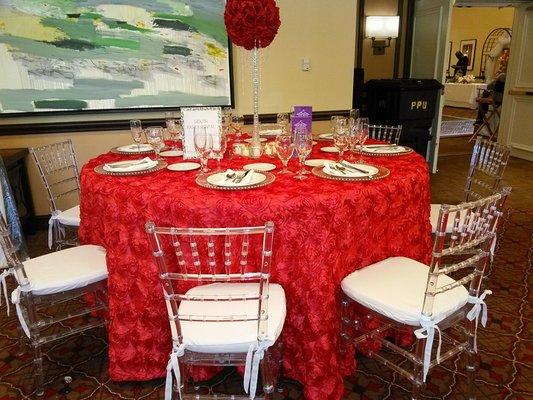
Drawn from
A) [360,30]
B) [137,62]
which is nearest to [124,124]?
[137,62]

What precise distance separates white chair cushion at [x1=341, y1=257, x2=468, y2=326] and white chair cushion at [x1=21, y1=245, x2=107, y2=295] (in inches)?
42.1

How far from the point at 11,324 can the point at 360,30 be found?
4.90m

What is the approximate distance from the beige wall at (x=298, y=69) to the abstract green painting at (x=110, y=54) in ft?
0.68

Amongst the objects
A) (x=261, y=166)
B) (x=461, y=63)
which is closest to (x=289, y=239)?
(x=261, y=166)

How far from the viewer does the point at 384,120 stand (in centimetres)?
496

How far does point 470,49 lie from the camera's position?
11.7 m

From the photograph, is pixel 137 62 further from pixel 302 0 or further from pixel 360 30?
pixel 360 30

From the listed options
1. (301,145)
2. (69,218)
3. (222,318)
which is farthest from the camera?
(69,218)

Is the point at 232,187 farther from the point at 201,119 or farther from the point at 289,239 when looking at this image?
the point at 201,119

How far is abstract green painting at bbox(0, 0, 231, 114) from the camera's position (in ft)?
10.5

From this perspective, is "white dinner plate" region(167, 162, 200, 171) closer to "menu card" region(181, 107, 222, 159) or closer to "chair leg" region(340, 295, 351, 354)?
"menu card" region(181, 107, 222, 159)

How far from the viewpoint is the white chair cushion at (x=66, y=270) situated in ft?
5.69

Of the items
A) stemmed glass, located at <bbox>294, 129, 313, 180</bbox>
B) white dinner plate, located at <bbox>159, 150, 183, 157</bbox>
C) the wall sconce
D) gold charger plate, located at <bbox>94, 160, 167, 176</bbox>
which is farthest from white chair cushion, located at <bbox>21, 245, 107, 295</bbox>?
the wall sconce

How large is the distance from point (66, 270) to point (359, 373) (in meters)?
1.38
